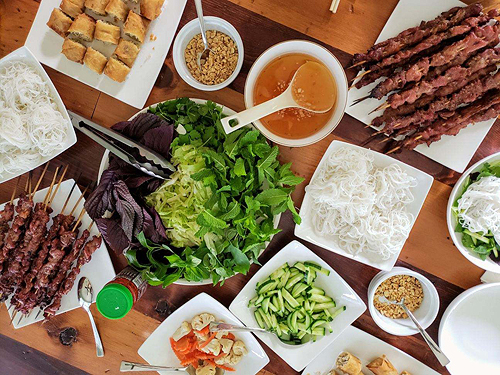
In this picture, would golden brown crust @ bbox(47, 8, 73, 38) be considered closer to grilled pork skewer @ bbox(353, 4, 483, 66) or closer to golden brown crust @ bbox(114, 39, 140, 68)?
golden brown crust @ bbox(114, 39, 140, 68)

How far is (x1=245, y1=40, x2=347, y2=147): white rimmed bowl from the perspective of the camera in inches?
69.2

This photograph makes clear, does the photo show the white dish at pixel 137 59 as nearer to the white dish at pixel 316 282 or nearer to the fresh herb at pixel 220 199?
the fresh herb at pixel 220 199

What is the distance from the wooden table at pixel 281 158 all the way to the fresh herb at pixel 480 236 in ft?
0.30

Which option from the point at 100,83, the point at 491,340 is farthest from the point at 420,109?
the point at 100,83

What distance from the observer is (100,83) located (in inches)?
79.5

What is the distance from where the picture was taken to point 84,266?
213 centimetres

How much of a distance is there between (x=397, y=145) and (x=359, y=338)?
1.08 meters

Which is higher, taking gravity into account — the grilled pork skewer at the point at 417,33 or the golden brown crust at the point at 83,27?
the grilled pork skewer at the point at 417,33

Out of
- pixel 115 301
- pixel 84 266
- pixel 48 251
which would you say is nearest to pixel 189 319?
pixel 115 301

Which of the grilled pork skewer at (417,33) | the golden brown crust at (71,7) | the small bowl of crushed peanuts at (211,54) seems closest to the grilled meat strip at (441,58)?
the grilled pork skewer at (417,33)

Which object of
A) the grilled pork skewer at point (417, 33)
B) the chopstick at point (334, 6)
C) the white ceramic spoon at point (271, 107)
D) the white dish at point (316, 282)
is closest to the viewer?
the white ceramic spoon at point (271, 107)

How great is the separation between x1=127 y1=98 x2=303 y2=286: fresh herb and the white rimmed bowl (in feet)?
0.22

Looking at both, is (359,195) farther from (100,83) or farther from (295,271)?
(100,83)

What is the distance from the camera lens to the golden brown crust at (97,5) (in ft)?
6.56
